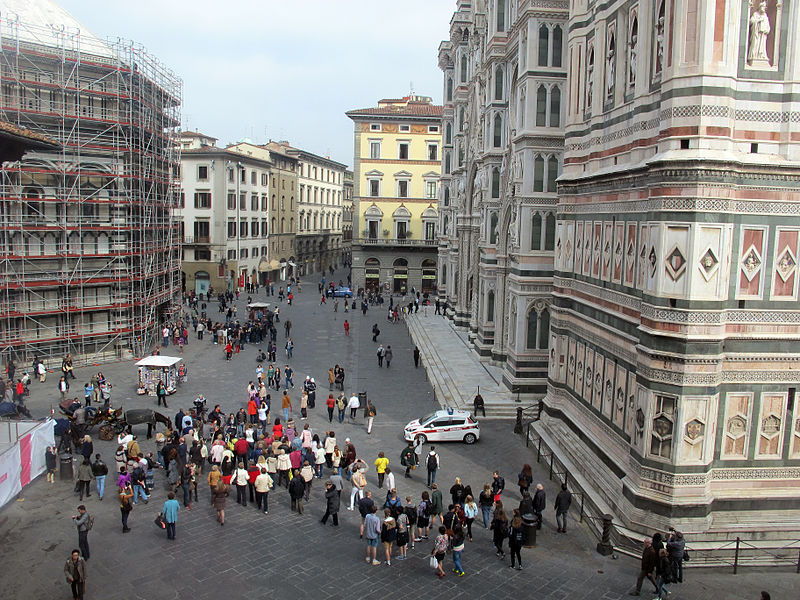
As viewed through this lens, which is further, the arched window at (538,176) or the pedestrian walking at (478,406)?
Result: the arched window at (538,176)

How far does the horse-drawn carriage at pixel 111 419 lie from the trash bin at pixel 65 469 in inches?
92.4

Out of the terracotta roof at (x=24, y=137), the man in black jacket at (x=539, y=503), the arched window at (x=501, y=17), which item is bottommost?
the man in black jacket at (x=539, y=503)

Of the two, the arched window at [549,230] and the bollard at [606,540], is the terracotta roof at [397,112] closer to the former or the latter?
the arched window at [549,230]

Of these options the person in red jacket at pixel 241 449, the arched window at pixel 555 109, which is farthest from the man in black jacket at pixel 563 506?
the arched window at pixel 555 109

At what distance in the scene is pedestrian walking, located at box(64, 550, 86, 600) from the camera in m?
13.2

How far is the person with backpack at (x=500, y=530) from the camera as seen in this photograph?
613 inches

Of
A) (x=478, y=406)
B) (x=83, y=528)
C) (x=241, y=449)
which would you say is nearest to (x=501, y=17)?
(x=478, y=406)

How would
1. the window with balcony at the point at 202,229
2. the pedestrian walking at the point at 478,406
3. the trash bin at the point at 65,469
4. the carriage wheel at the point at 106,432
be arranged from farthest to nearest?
the window with balcony at the point at 202,229
the pedestrian walking at the point at 478,406
the carriage wheel at the point at 106,432
the trash bin at the point at 65,469

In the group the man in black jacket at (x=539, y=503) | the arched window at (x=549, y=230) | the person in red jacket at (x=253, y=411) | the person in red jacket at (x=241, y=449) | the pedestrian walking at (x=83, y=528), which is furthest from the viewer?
the arched window at (x=549, y=230)

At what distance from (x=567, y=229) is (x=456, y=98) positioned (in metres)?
29.6

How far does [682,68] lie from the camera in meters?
14.9

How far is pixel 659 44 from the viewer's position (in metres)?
16.4

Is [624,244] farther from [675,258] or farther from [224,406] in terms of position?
[224,406]

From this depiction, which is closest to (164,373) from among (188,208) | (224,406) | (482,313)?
A: (224,406)
